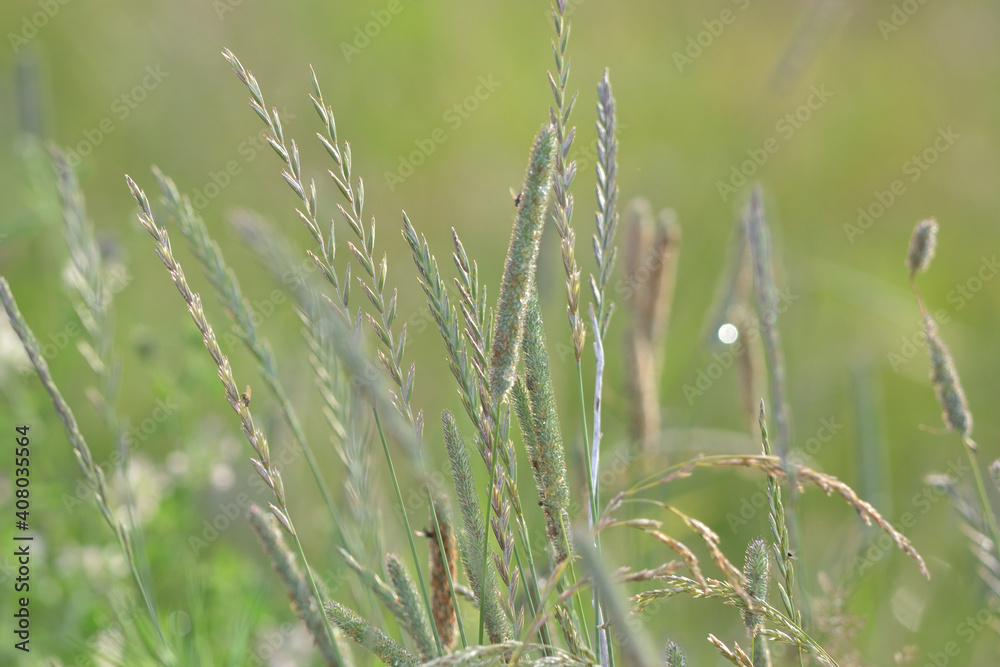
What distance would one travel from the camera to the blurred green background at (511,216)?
1.64m

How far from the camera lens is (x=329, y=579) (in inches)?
60.5

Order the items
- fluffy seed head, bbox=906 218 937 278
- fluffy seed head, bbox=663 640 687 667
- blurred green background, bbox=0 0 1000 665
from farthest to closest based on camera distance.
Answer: blurred green background, bbox=0 0 1000 665 → fluffy seed head, bbox=906 218 937 278 → fluffy seed head, bbox=663 640 687 667

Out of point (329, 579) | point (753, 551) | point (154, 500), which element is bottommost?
point (154, 500)

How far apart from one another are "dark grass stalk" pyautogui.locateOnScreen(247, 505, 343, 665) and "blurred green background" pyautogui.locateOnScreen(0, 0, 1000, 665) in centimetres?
54

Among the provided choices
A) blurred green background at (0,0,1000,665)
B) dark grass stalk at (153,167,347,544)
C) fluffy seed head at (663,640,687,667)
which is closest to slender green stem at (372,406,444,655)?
dark grass stalk at (153,167,347,544)

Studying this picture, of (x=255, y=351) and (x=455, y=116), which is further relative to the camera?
(x=455, y=116)

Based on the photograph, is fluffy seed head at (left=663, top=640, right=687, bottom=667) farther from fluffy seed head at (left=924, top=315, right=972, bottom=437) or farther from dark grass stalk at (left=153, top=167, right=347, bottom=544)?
fluffy seed head at (left=924, top=315, right=972, bottom=437)

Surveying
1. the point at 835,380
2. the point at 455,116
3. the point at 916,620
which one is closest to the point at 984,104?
the point at 835,380

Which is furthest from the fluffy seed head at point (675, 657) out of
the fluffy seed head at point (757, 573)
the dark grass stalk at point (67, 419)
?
the dark grass stalk at point (67, 419)

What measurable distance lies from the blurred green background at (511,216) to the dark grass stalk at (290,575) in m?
0.54

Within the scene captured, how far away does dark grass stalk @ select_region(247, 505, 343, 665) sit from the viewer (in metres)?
0.83

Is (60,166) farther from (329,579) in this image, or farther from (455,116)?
(455,116)

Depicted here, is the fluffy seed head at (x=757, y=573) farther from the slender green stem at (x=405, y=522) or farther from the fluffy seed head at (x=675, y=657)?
the slender green stem at (x=405, y=522)

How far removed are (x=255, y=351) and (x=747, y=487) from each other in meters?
2.03
